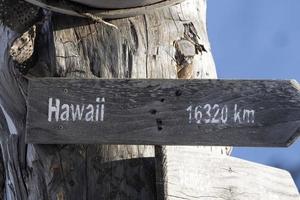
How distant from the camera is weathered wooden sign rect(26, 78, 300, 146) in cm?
194

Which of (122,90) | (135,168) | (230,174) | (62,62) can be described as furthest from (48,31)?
(230,174)

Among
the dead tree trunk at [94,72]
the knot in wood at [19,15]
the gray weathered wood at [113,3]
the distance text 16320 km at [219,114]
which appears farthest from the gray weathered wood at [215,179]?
the knot in wood at [19,15]

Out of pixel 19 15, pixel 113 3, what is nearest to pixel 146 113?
pixel 113 3

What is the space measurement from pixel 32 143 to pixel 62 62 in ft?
0.85

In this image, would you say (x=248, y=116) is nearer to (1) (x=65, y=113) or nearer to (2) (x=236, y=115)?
(2) (x=236, y=115)

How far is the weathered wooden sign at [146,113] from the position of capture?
76.4 inches

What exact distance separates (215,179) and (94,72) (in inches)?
18.6

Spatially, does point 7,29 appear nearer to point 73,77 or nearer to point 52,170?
point 73,77

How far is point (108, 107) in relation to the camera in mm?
1943

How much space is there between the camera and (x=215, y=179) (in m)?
2.16

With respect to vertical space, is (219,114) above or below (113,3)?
below

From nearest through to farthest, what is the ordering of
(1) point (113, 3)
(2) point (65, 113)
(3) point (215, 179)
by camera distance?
(2) point (65, 113), (1) point (113, 3), (3) point (215, 179)

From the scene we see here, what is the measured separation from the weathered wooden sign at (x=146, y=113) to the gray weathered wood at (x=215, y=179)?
11 cm

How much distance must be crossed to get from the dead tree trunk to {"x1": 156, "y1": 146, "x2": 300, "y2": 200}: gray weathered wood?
37 mm
